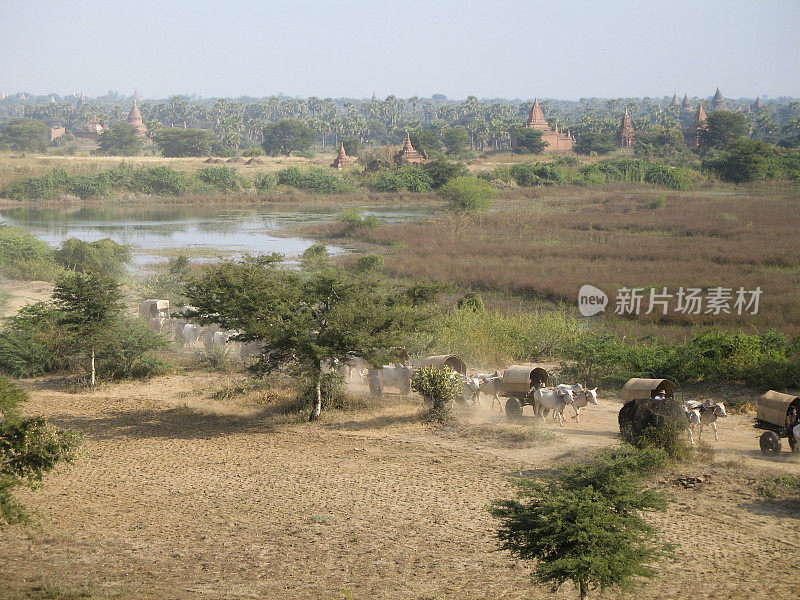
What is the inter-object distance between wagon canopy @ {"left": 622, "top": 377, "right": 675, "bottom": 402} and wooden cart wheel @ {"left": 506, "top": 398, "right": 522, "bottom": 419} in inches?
59.2

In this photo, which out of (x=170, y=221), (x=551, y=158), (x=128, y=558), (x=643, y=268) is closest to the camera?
(x=128, y=558)

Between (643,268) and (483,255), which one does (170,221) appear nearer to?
(483,255)

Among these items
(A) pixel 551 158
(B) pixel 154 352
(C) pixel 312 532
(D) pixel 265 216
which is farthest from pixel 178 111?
(C) pixel 312 532

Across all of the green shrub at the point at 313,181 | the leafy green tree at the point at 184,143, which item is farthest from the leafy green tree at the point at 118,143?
the green shrub at the point at 313,181

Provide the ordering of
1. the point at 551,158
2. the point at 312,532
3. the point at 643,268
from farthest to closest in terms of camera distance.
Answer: the point at 551,158 → the point at 643,268 → the point at 312,532

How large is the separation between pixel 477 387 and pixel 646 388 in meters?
2.45

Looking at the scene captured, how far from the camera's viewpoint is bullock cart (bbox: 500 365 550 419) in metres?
12.1

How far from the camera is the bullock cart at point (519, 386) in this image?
478 inches

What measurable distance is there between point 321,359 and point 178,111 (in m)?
135

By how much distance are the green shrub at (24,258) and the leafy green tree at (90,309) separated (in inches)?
445

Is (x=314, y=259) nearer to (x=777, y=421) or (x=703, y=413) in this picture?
(x=703, y=413)

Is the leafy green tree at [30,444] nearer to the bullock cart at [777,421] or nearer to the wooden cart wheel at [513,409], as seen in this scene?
the wooden cart wheel at [513,409]

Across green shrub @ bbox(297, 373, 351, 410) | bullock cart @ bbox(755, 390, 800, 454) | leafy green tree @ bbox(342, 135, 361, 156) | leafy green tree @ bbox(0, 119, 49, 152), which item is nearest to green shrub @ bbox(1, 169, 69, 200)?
leafy green tree @ bbox(0, 119, 49, 152)

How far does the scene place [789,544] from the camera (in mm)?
7785
